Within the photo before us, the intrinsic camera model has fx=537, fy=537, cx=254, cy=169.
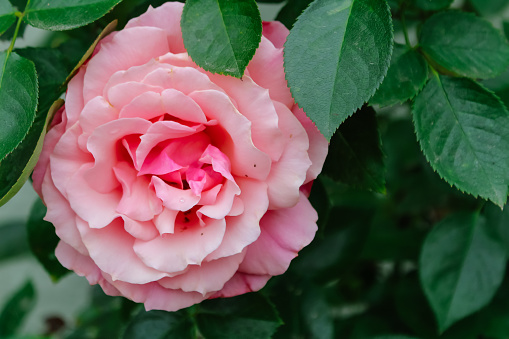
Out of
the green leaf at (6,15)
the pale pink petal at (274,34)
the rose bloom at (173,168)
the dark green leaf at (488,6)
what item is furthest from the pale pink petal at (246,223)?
the dark green leaf at (488,6)

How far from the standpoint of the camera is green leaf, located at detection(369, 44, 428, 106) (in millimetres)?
421

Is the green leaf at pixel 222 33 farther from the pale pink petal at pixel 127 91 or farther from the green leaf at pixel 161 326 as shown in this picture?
the green leaf at pixel 161 326

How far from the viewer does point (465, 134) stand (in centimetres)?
41

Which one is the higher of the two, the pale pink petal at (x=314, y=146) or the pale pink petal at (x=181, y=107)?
the pale pink petal at (x=181, y=107)

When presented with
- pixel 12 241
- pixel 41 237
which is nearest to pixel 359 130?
pixel 41 237

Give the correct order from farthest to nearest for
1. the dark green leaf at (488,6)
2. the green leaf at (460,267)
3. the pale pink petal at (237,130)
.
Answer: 1. the dark green leaf at (488,6)
2. the green leaf at (460,267)
3. the pale pink petal at (237,130)

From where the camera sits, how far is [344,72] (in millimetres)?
355

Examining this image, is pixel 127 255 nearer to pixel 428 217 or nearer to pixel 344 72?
pixel 344 72

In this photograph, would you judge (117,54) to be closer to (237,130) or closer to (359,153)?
(237,130)

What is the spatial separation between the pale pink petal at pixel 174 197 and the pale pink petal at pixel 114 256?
1.8 inches

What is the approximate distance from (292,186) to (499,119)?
182mm

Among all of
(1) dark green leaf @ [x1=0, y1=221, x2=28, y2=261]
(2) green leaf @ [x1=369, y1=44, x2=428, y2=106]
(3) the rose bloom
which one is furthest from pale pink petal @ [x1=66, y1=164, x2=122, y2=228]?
(1) dark green leaf @ [x1=0, y1=221, x2=28, y2=261]

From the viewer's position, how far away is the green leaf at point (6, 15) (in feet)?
1.33

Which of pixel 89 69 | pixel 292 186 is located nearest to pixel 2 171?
pixel 89 69
